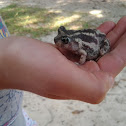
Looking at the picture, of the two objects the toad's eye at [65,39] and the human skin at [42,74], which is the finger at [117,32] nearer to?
the toad's eye at [65,39]

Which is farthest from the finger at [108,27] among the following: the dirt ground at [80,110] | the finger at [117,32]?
the dirt ground at [80,110]

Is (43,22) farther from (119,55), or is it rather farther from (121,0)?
(119,55)

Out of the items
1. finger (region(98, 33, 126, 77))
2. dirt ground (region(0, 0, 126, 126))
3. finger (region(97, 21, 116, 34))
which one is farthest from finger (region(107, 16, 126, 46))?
dirt ground (region(0, 0, 126, 126))

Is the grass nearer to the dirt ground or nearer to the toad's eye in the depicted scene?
the dirt ground

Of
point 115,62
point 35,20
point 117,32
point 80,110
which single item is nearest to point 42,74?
point 115,62

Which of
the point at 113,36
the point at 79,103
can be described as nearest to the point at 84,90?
the point at 113,36

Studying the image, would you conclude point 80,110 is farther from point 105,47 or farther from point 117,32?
point 117,32
